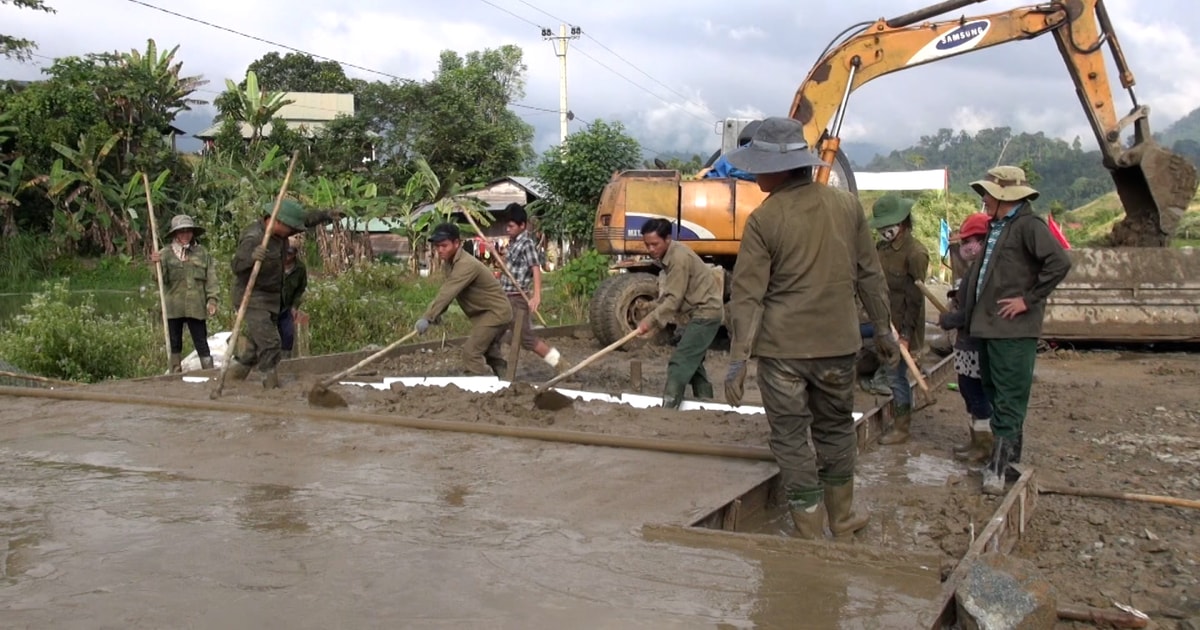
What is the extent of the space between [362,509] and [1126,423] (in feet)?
18.3

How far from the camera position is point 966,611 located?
3.27 meters

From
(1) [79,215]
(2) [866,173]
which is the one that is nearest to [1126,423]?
(1) [79,215]

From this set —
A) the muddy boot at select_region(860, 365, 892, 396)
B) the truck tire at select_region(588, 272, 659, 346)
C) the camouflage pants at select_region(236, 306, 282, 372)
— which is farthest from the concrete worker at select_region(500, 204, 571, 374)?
the muddy boot at select_region(860, 365, 892, 396)

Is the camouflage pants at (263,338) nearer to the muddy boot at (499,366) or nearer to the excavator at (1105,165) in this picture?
the muddy boot at (499,366)

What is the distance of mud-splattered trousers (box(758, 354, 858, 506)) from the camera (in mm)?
4316

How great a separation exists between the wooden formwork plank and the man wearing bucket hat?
557 cm

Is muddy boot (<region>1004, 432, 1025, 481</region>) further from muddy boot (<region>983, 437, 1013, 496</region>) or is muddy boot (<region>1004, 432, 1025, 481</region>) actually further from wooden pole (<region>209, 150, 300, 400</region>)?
wooden pole (<region>209, 150, 300, 400</region>)

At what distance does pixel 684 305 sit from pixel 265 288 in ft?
10.9

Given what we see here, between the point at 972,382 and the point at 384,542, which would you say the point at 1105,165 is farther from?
the point at 384,542

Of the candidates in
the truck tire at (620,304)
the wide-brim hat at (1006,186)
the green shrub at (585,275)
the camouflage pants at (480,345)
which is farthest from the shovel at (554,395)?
the green shrub at (585,275)

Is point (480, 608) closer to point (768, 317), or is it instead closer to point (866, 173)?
point (768, 317)

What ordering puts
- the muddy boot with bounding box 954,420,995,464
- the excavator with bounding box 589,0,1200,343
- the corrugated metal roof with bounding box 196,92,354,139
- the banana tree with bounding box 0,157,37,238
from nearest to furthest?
the muddy boot with bounding box 954,420,995,464 → the excavator with bounding box 589,0,1200,343 → the banana tree with bounding box 0,157,37,238 → the corrugated metal roof with bounding box 196,92,354,139

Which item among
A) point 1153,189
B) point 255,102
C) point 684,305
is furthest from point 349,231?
point 684,305

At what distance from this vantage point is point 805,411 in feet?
14.3
